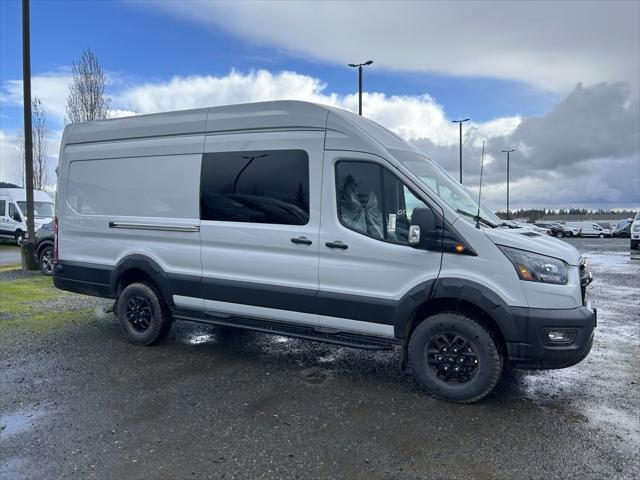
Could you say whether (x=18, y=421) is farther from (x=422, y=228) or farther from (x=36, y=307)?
(x=36, y=307)

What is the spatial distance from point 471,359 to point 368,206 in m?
1.61

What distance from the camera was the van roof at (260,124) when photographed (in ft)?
15.3

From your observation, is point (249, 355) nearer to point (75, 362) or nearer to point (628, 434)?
point (75, 362)

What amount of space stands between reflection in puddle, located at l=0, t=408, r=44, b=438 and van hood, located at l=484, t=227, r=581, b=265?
396 centimetres

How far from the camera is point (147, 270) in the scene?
19.0 feet

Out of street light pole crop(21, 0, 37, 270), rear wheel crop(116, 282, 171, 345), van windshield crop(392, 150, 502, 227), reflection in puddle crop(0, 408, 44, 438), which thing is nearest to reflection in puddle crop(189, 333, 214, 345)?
rear wheel crop(116, 282, 171, 345)

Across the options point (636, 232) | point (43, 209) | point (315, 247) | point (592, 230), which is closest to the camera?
point (315, 247)

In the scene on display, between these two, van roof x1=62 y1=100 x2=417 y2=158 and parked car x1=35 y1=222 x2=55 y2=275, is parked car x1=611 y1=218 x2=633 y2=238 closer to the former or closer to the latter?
parked car x1=35 y1=222 x2=55 y2=275

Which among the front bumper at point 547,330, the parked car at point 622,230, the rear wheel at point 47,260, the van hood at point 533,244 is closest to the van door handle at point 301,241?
the van hood at point 533,244

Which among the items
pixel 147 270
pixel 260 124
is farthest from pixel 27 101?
pixel 260 124

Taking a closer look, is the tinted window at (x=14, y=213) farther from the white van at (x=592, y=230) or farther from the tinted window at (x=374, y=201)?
the white van at (x=592, y=230)

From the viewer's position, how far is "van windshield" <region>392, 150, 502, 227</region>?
4434 mm

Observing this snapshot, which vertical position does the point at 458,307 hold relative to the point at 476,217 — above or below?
below

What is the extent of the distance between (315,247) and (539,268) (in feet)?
6.42
